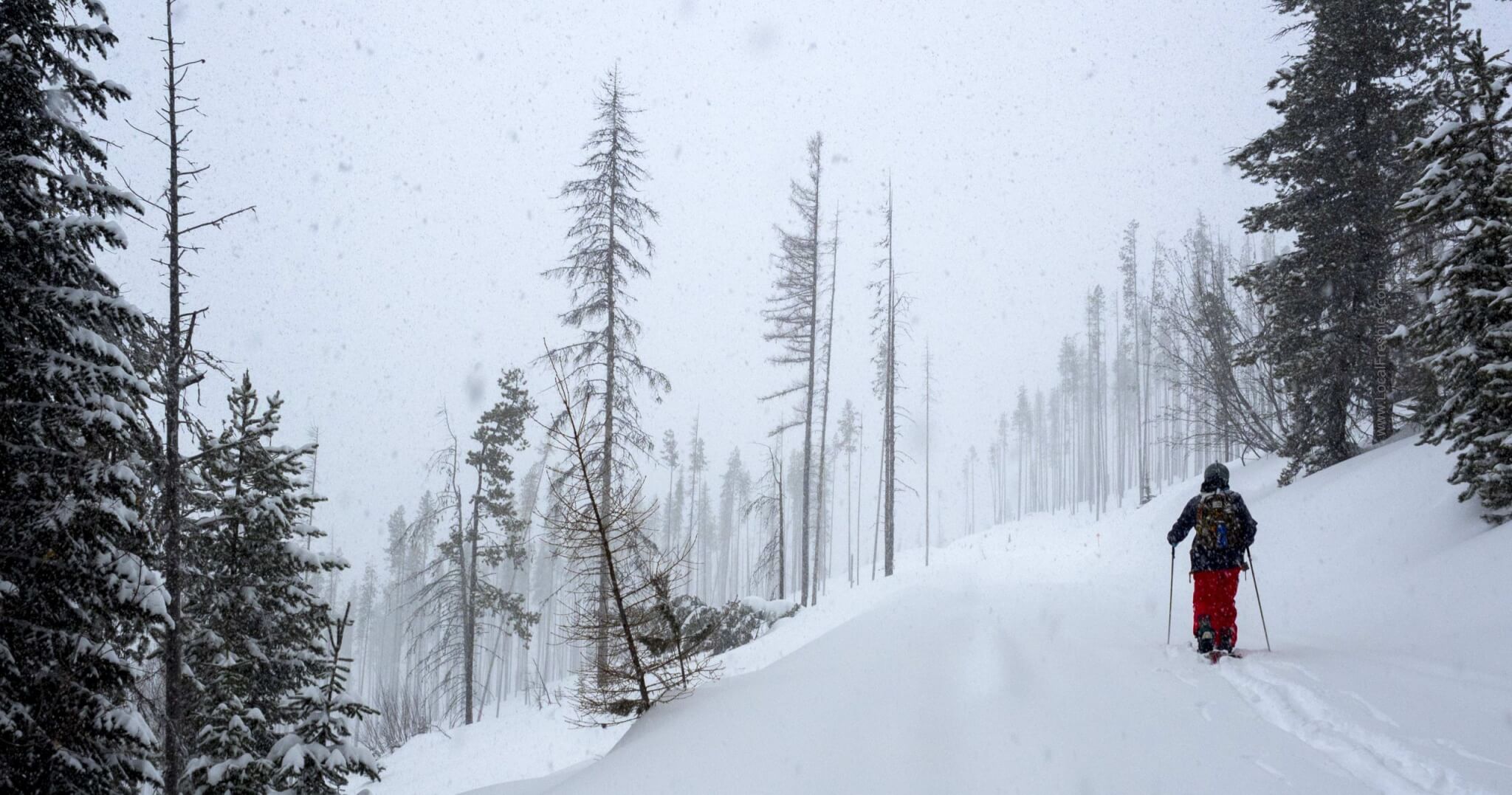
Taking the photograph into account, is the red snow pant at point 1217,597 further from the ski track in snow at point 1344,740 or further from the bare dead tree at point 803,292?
the bare dead tree at point 803,292

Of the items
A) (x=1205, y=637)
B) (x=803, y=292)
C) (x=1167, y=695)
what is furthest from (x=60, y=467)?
(x=803, y=292)

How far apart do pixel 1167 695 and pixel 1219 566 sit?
2.29 m

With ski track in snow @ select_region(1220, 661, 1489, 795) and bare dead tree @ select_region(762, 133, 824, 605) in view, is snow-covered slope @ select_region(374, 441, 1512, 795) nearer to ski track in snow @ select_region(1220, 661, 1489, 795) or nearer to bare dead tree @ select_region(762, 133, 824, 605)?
ski track in snow @ select_region(1220, 661, 1489, 795)

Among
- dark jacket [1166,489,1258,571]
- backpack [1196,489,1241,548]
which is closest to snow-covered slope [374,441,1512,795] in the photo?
dark jacket [1166,489,1258,571]

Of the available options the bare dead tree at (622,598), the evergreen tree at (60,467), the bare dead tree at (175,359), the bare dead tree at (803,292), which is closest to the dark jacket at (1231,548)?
the bare dead tree at (622,598)

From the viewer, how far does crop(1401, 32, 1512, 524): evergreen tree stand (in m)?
6.57

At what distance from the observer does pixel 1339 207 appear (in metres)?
12.8

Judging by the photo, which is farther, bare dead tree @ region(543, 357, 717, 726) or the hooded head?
the hooded head

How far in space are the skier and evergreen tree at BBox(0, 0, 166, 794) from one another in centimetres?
1034

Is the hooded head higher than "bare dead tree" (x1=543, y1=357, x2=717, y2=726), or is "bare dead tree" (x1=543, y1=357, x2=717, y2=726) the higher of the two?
the hooded head

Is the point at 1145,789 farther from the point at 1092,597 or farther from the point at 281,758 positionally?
the point at 1092,597

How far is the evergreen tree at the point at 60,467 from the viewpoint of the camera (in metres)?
5.62

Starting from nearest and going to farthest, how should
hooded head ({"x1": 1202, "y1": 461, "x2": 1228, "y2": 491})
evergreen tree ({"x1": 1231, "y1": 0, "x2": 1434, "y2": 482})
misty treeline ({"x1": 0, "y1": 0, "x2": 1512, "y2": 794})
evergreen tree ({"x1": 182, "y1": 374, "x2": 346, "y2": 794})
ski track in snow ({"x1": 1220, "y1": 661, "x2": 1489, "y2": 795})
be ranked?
ski track in snow ({"x1": 1220, "y1": 661, "x2": 1489, "y2": 795}) → misty treeline ({"x1": 0, "y1": 0, "x2": 1512, "y2": 794}) → hooded head ({"x1": 1202, "y1": 461, "x2": 1228, "y2": 491}) → evergreen tree ({"x1": 182, "y1": 374, "x2": 346, "y2": 794}) → evergreen tree ({"x1": 1231, "y1": 0, "x2": 1434, "y2": 482})

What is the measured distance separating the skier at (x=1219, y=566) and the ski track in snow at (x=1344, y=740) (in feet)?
3.09
